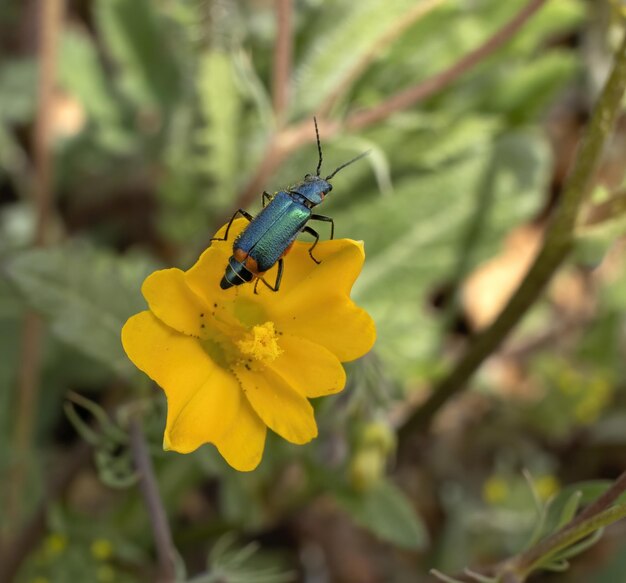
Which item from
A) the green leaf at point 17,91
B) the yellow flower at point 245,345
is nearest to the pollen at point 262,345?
the yellow flower at point 245,345

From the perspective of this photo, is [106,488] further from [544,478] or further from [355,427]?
[544,478]

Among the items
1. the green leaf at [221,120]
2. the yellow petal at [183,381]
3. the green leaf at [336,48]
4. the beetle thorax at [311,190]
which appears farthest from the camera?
the green leaf at [336,48]

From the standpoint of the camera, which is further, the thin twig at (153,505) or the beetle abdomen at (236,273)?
the thin twig at (153,505)

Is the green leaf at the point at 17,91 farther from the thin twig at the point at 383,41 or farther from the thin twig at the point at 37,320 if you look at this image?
the thin twig at the point at 383,41

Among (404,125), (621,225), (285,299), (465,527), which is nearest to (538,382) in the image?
(465,527)

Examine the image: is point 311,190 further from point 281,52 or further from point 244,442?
Answer: point 281,52

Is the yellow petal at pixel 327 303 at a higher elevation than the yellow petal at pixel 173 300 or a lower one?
higher

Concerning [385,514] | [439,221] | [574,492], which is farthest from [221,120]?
[574,492]
